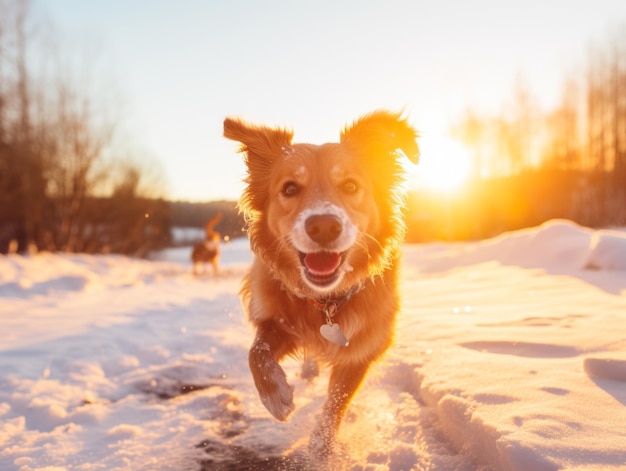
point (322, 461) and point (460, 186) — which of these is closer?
point (322, 461)

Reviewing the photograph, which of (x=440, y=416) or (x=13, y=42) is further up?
(x=13, y=42)

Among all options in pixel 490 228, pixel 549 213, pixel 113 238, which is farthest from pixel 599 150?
pixel 113 238

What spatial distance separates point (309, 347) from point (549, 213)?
2677 centimetres

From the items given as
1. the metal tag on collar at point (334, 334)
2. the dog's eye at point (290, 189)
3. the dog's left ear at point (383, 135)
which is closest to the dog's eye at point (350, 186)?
the dog's eye at point (290, 189)

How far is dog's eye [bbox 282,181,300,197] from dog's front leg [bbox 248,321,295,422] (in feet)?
3.15

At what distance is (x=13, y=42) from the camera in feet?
53.9

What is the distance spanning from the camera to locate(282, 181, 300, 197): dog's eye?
3.21 m

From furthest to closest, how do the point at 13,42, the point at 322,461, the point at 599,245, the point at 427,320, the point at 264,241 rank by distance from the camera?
the point at 13,42
the point at 599,245
the point at 427,320
the point at 264,241
the point at 322,461

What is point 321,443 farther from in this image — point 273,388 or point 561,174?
point 561,174

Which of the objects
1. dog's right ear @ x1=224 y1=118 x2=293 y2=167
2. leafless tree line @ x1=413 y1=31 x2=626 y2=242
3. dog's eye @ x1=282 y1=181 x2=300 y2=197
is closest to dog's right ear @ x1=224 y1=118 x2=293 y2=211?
dog's right ear @ x1=224 y1=118 x2=293 y2=167

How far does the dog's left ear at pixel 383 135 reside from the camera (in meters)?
3.50

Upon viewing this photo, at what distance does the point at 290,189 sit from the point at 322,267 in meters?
0.68

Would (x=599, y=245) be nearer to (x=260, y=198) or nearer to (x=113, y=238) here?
A: (x=260, y=198)

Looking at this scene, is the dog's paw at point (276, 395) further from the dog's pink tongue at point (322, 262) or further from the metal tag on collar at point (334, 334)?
the dog's pink tongue at point (322, 262)
